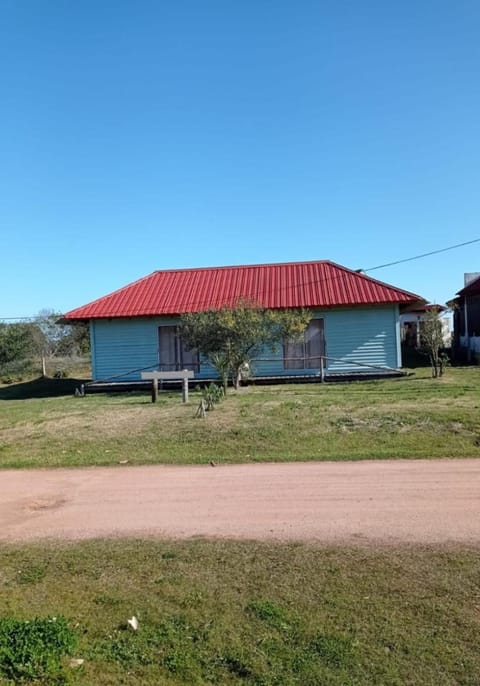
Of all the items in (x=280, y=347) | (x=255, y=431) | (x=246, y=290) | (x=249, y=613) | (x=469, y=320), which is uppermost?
(x=246, y=290)

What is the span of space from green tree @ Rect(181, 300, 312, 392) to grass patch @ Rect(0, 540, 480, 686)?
1118 centimetres

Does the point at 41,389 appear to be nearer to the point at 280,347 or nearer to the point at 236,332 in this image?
the point at 280,347

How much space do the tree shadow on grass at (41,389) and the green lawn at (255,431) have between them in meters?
8.13

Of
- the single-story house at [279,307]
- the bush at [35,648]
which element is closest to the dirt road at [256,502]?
the bush at [35,648]

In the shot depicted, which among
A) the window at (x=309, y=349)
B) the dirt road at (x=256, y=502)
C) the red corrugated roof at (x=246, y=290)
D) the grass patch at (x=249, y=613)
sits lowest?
the grass patch at (x=249, y=613)

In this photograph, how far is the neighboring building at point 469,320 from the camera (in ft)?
89.6

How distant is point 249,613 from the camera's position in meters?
3.94

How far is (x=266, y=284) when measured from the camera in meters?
22.5

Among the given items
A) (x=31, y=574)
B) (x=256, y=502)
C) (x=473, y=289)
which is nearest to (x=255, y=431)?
(x=256, y=502)

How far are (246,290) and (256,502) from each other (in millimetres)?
16096

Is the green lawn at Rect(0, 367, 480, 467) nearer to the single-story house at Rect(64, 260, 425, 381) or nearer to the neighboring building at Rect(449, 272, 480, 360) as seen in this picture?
the single-story house at Rect(64, 260, 425, 381)

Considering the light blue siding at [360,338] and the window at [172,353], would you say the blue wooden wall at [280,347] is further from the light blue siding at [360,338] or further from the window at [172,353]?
the window at [172,353]

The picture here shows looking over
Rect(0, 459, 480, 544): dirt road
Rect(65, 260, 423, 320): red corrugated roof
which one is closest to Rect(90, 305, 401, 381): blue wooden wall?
Rect(65, 260, 423, 320): red corrugated roof

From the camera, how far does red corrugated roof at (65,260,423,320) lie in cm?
2075
